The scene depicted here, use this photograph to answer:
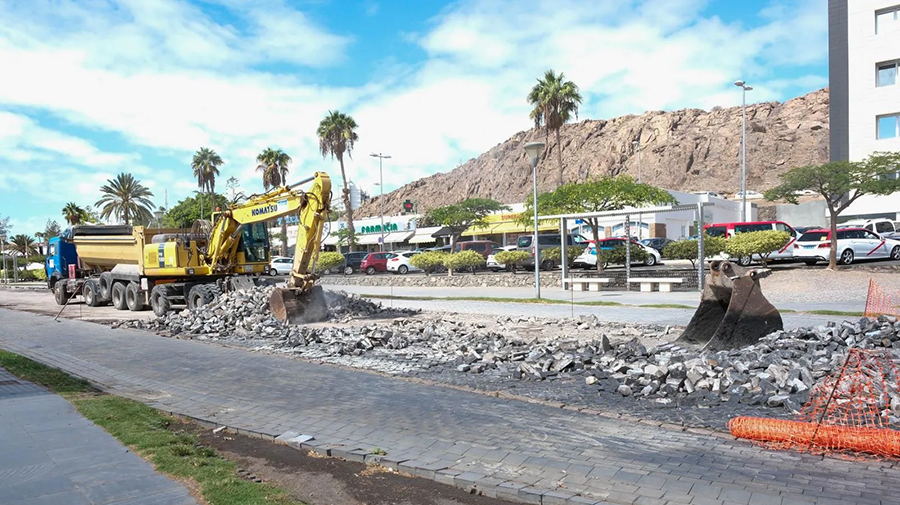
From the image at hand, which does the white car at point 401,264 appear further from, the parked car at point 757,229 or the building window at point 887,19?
the building window at point 887,19

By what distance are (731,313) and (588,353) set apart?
211cm

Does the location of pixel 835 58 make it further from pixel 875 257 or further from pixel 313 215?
pixel 313 215

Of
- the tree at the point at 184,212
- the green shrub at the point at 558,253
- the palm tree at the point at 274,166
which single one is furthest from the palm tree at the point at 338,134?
the tree at the point at 184,212

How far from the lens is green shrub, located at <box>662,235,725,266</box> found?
79.2ft

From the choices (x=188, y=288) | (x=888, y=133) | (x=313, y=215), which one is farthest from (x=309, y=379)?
(x=888, y=133)

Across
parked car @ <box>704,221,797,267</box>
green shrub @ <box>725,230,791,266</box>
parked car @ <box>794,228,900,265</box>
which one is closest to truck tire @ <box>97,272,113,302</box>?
green shrub @ <box>725,230,791,266</box>

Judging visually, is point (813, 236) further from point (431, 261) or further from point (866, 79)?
point (866, 79)

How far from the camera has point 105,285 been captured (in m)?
25.1

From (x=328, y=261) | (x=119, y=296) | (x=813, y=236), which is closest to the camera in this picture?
(x=119, y=296)

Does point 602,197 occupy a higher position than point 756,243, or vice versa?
point 602,197

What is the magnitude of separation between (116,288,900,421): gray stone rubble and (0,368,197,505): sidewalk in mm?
4472

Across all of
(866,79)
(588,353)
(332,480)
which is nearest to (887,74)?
(866,79)


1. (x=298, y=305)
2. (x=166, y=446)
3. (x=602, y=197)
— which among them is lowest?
(x=166, y=446)

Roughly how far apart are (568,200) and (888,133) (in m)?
25.3
